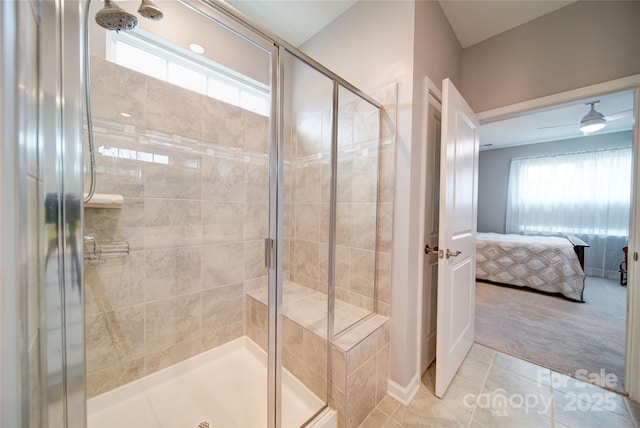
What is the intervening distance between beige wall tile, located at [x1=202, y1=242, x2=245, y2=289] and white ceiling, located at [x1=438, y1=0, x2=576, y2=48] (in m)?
2.41

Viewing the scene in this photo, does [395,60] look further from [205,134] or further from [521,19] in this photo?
[205,134]

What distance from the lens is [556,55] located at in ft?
5.41

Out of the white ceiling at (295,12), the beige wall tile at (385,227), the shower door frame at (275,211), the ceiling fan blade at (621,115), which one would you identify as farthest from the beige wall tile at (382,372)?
the ceiling fan blade at (621,115)

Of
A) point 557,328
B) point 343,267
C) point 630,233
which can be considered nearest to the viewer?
point 630,233

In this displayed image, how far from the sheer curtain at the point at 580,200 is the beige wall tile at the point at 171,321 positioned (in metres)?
6.43

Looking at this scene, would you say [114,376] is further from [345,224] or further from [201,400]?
[345,224]

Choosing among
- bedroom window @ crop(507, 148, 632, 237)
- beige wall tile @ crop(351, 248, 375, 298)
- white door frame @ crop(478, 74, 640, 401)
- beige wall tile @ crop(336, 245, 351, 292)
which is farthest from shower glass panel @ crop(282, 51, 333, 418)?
bedroom window @ crop(507, 148, 632, 237)

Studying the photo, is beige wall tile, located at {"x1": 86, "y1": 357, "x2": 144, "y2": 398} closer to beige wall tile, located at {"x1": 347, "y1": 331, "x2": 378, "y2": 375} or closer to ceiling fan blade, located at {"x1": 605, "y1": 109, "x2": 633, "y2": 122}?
beige wall tile, located at {"x1": 347, "y1": 331, "x2": 378, "y2": 375}

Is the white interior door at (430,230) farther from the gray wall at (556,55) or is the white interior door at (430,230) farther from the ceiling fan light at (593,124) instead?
the ceiling fan light at (593,124)

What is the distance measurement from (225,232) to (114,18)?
1305 mm

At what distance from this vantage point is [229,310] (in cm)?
182

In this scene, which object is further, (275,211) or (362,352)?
(362,352)

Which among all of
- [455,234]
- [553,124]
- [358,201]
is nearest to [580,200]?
[553,124]

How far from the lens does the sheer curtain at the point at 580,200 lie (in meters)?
4.16
